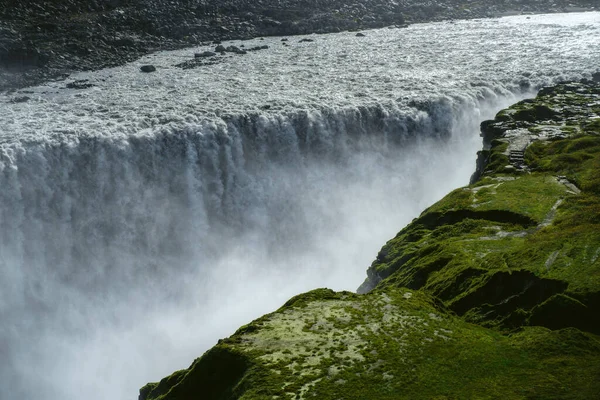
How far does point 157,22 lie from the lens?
194ft

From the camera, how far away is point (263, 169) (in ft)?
113

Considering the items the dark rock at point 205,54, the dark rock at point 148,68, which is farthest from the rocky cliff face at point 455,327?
the dark rock at point 205,54

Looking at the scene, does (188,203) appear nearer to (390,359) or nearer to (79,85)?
(79,85)

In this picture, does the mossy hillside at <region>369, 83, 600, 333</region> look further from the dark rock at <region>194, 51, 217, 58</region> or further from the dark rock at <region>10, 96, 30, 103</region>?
the dark rock at <region>194, 51, 217, 58</region>

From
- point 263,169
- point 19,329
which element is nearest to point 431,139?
point 263,169

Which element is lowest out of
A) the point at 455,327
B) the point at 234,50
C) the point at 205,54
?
the point at 455,327

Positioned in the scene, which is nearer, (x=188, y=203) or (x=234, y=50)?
(x=188, y=203)

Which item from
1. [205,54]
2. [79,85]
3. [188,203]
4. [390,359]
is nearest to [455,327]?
[390,359]

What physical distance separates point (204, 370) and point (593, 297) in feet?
24.3

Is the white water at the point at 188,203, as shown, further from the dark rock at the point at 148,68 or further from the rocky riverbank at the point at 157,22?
the rocky riverbank at the point at 157,22

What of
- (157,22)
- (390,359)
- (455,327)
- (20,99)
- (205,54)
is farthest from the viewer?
(157,22)

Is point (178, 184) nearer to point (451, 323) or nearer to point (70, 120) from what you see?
point (70, 120)

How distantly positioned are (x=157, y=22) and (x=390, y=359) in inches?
2104

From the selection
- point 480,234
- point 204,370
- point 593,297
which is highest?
point 480,234
